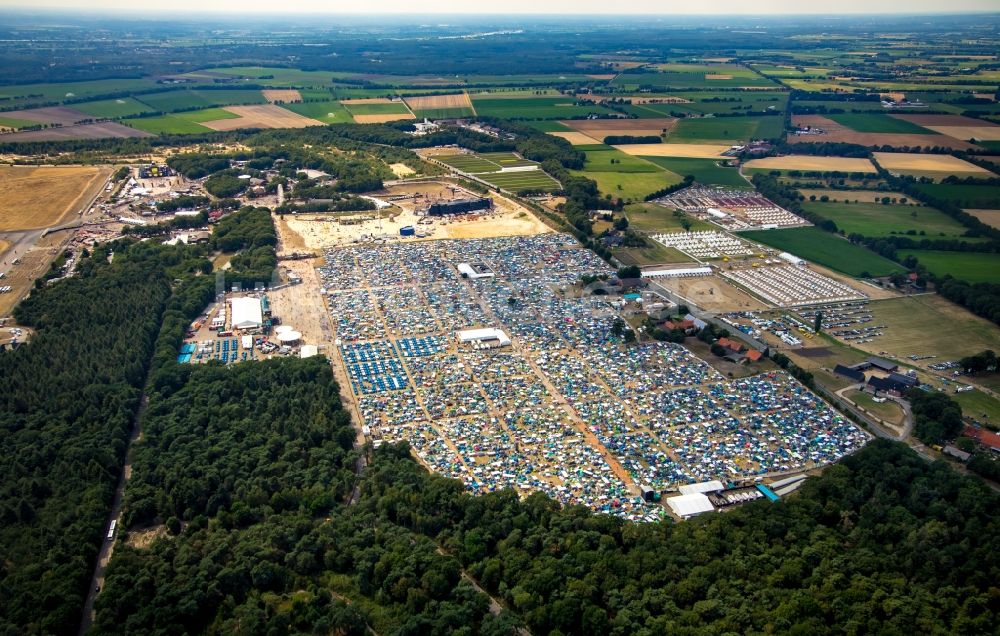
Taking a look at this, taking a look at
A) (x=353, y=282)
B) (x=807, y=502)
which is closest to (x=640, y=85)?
(x=353, y=282)

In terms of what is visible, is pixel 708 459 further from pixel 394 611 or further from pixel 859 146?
pixel 859 146

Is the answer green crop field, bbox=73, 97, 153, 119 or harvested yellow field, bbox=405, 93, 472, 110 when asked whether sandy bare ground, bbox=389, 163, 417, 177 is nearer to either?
harvested yellow field, bbox=405, 93, 472, 110

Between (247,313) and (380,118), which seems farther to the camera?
(380,118)

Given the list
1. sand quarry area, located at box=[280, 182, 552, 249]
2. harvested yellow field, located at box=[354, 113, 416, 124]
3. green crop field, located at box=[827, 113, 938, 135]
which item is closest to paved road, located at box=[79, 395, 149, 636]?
sand quarry area, located at box=[280, 182, 552, 249]

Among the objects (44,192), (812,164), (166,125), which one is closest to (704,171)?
(812,164)

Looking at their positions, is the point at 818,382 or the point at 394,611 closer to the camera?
the point at 394,611

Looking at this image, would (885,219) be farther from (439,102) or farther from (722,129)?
(439,102)

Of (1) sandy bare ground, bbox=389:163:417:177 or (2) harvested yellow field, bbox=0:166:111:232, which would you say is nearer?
(2) harvested yellow field, bbox=0:166:111:232
